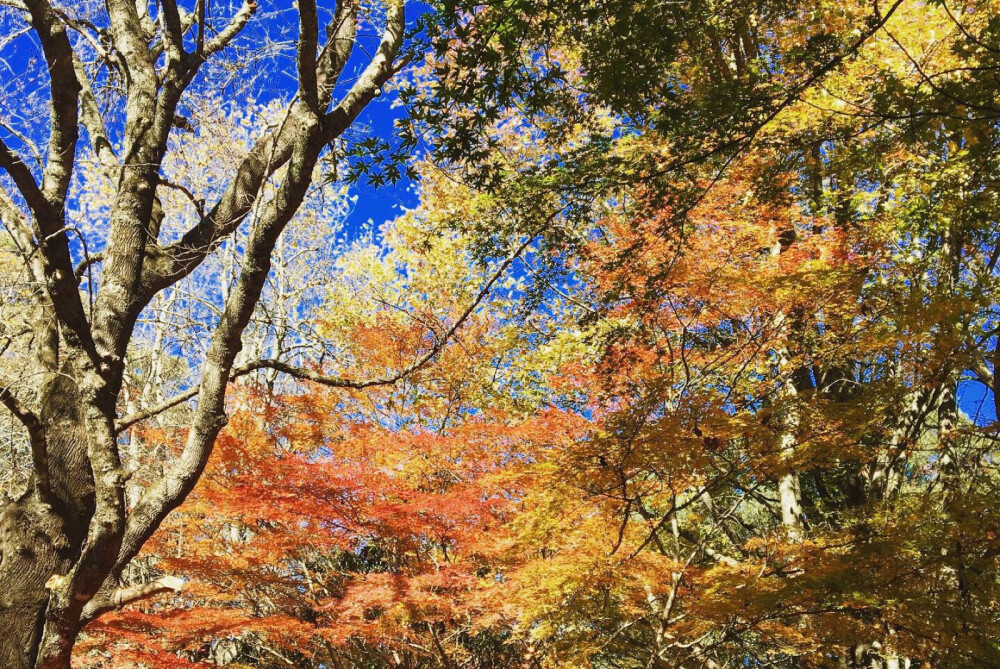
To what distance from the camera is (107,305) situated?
12.0ft

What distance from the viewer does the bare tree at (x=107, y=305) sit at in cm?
316

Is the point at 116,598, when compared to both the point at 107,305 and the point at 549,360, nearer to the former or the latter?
the point at 107,305

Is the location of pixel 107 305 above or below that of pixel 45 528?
above

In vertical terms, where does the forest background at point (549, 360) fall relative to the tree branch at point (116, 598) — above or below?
above

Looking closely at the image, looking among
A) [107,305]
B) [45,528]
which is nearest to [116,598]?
[45,528]

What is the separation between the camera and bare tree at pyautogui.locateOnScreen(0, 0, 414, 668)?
10.4 feet

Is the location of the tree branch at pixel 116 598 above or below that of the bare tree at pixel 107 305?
below

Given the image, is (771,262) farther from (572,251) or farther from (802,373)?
(572,251)

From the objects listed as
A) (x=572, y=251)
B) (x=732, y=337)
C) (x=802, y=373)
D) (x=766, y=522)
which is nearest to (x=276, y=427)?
(x=572, y=251)

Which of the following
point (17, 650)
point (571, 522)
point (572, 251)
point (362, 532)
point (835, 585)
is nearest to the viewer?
point (17, 650)

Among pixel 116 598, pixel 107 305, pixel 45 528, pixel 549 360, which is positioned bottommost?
pixel 116 598

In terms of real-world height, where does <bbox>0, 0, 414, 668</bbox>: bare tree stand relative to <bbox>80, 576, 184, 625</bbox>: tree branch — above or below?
above

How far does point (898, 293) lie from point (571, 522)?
3.76m

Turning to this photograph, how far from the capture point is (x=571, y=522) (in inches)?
263
